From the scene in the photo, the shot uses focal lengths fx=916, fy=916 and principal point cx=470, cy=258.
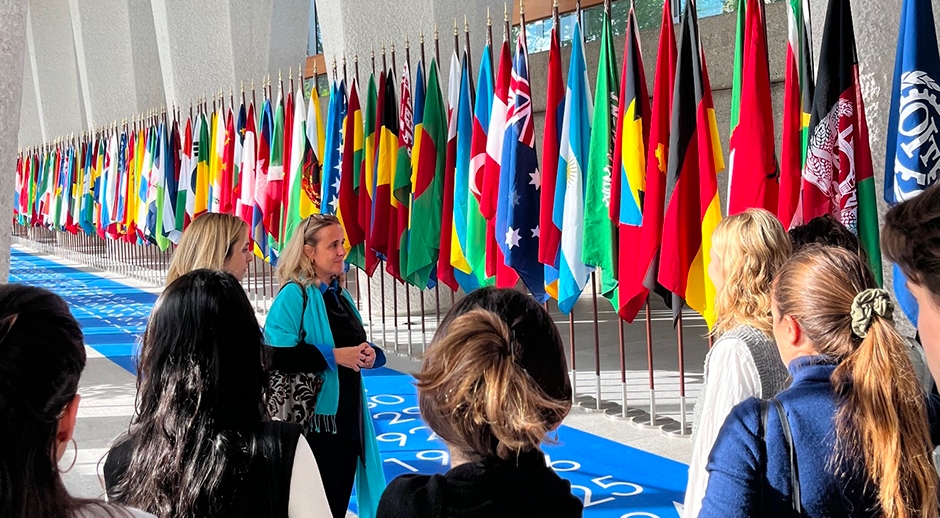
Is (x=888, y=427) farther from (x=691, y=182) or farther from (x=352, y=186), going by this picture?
(x=352, y=186)

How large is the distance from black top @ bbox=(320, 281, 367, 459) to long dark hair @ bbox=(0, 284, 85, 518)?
2.19 metres

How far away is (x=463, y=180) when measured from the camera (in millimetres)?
6207

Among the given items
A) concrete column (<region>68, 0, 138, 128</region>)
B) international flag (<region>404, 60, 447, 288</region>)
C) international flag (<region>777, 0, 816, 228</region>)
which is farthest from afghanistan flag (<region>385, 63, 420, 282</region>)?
concrete column (<region>68, 0, 138, 128</region>)

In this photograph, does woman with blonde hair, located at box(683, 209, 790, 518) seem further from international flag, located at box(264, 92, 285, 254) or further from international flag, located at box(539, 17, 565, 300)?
international flag, located at box(264, 92, 285, 254)

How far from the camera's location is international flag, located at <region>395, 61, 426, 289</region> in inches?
265

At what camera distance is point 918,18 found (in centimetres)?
377

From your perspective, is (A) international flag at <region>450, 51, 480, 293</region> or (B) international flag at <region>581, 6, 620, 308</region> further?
(A) international flag at <region>450, 51, 480, 293</region>

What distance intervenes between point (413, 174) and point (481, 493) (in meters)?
5.44

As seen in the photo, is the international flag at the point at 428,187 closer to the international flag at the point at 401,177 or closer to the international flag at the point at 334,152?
the international flag at the point at 401,177

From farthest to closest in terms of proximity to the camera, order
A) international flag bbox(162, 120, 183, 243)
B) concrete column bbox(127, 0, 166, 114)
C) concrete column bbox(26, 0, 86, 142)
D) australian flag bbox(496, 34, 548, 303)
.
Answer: concrete column bbox(26, 0, 86, 142) < concrete column bbox(127, 0, 166, 114) < international flag bbox(162, 120, 183, 243) < australian flag bbox(496, 34, 548, 303)

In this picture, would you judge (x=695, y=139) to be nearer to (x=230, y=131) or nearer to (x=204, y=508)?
(x=204, y=508)

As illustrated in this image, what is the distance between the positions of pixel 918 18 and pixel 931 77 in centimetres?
25

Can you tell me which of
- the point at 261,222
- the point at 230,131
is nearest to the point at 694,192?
the point at 261,222

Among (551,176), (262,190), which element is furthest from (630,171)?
(262,190)
